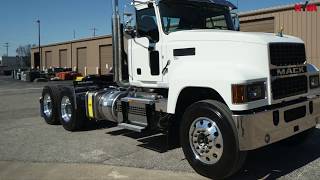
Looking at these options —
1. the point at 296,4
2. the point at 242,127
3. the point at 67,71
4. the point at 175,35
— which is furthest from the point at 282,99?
the point at 67,71

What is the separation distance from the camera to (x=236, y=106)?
Answer: 20.0ft

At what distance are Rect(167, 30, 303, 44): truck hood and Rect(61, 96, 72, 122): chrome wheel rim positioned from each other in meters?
4.30

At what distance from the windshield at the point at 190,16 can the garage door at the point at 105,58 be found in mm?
33943

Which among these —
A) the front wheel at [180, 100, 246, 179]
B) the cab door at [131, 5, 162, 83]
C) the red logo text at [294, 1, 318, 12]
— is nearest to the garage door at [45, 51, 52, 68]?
the red logo text at [294, 1, 318, 12]

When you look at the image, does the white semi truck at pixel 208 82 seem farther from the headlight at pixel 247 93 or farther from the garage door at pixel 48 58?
the garage door at pixel 48 58

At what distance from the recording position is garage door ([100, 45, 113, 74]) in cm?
4234

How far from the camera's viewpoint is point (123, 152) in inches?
331

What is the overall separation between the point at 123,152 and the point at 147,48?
199 cm

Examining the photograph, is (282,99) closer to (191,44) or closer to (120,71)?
(191,44)

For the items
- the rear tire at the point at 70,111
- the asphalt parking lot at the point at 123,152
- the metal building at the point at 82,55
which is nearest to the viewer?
the asphalt parking lot at the point at 123,152

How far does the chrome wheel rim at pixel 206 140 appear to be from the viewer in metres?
6.38

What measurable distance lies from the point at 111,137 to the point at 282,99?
446cm

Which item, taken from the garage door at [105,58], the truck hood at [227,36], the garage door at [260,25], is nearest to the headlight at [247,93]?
the truck hood at [227,36]

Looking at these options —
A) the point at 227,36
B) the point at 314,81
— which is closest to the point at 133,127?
the point at 227,36
